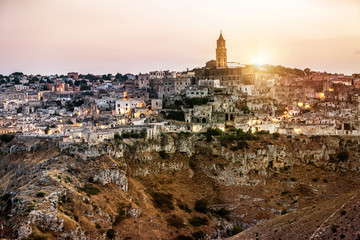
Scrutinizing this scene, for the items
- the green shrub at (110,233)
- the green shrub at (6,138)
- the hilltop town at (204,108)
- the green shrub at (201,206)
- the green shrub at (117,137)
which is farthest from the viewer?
the hilltop town at (204,108)

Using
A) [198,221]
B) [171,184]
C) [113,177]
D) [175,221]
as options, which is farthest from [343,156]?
[113,177]

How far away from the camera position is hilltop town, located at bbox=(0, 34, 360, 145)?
184ft

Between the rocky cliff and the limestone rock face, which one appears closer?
the rocky cliff

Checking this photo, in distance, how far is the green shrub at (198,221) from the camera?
46.0 meters

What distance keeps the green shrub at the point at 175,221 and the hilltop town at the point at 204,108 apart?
453 inches

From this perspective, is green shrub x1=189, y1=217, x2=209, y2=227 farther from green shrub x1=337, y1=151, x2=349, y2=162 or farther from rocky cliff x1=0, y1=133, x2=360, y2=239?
green shrub x1=337, y1=151, x2=349, y2=162

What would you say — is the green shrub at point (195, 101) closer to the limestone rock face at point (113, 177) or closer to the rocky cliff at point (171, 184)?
the rocky cliff at point (171, 184)

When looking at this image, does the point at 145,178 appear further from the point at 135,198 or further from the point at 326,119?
the point at 326,119

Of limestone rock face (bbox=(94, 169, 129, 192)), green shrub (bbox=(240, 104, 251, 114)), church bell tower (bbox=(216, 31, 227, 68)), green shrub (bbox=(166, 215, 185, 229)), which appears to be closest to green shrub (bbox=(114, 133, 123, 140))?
limestone rock face (bbox=(94, 169, 129, 192))

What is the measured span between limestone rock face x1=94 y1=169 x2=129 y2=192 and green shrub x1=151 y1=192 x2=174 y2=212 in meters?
3.62

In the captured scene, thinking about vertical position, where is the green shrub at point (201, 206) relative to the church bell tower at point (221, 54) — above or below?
below

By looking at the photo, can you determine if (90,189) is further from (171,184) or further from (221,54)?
(221,54)

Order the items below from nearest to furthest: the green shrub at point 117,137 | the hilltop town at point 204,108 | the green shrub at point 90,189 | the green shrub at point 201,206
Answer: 1. the green shrub at point 90,189
2. the green shrub at point 201,206
3. the green shrub at point 117,137
4. the hilltop town at point 204,108


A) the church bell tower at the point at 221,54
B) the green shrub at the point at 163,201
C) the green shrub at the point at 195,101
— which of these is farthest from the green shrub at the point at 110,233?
the church bell tower at the point at 221,54
